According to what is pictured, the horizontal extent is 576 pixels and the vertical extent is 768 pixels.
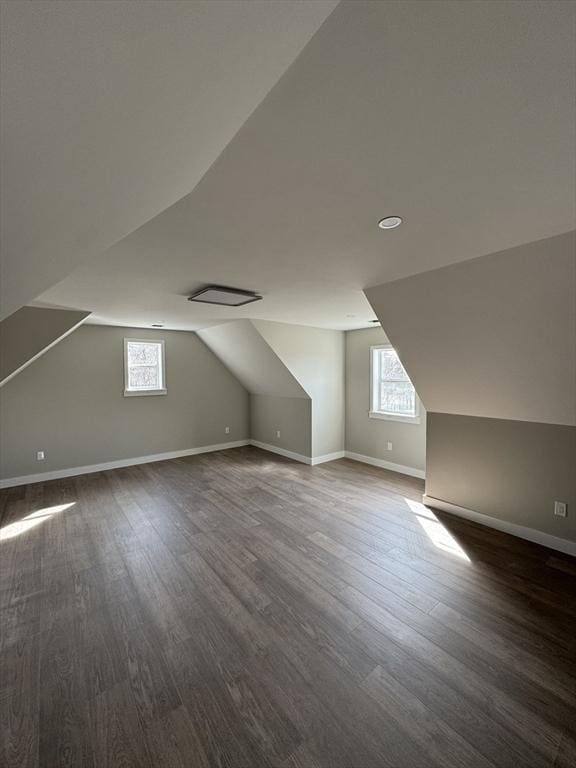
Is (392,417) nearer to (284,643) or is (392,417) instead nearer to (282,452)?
(282,452)

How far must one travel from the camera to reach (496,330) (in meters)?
2.39

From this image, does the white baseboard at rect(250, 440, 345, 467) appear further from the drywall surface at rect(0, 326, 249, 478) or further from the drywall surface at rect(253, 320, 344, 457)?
the drywall surface at rect(0, 326, 249, 478)

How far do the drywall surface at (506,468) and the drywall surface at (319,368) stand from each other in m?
2.06

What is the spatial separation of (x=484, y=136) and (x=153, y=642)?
2818 millimetres

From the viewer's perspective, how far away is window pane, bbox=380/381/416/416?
470 cm

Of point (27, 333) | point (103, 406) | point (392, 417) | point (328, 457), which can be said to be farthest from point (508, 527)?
point (103, 406)

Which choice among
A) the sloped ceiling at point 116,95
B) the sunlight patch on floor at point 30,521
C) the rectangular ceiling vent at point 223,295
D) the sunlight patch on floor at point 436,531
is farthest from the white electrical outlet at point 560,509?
the sunlight patch on floor at point 30,521

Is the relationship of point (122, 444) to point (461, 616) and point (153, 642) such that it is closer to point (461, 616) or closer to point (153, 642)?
point (153, 642)

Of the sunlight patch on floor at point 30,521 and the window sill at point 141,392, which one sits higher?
the window sill at point 141,392

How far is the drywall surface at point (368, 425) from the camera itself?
4.64m

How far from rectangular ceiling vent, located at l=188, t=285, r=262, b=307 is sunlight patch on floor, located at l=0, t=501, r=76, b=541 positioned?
109 inches

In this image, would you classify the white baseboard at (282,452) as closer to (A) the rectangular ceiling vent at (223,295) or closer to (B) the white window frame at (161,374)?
(B) the white window frame at (161,374)

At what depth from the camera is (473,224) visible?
1635 mm

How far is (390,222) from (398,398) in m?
3.64
